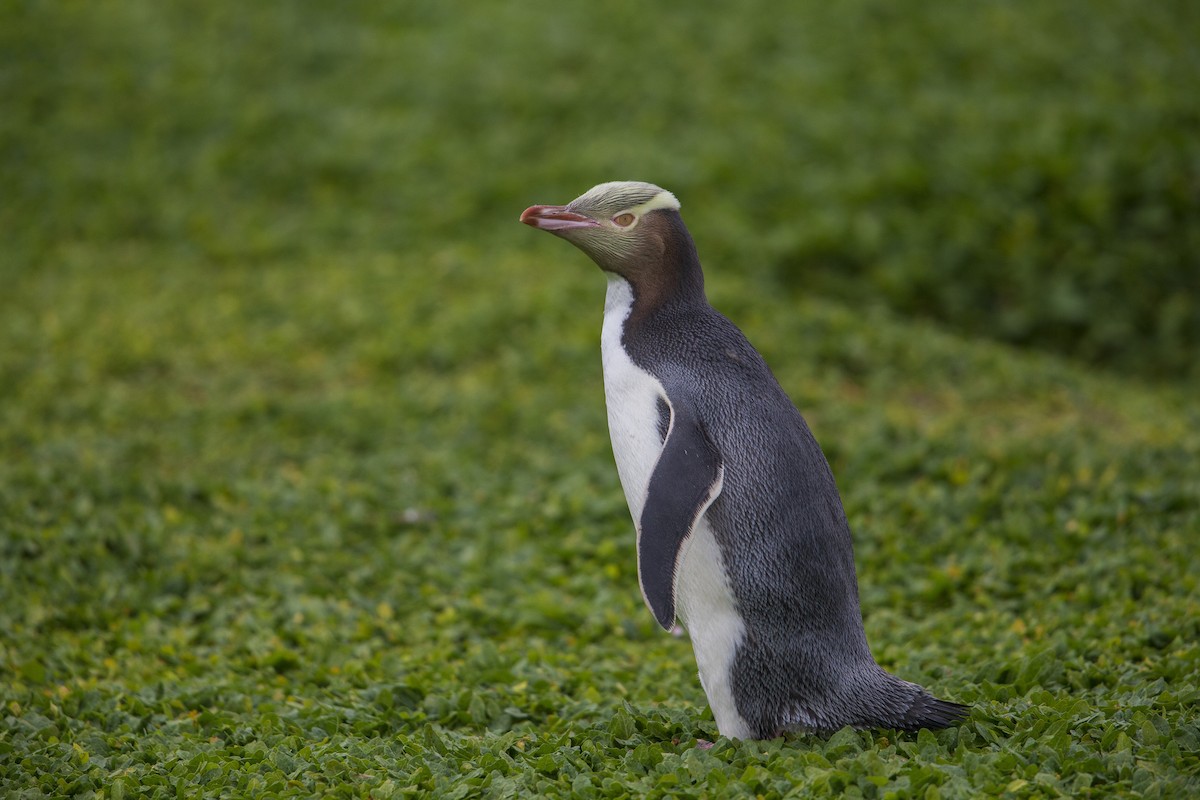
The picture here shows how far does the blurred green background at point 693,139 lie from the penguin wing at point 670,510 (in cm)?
611

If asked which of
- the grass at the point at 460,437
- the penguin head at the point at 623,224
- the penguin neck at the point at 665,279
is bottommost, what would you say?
the grass at the point at 460,437

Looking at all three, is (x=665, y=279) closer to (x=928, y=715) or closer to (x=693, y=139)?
(x=928, y=715)

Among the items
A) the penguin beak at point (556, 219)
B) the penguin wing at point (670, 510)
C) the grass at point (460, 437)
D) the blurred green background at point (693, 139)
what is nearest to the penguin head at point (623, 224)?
the penguin beak at point (556, 219)

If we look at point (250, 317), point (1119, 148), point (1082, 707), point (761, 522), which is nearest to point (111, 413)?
point (250, 317)

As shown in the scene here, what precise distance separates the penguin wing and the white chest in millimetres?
95

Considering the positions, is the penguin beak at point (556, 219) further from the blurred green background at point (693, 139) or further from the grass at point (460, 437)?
the blurred green background at point (693, 139)

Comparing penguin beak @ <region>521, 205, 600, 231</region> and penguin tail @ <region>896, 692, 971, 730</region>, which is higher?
penguin beak @ <region>521, 205, 600, 231</region>

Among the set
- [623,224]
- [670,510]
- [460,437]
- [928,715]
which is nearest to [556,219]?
[623,224]

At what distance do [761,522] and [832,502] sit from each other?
0.98 feet

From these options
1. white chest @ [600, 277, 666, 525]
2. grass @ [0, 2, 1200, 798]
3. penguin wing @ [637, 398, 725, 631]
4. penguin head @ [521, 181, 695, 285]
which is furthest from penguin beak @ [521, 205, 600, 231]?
grass @ [0, 2, 1200, 798]

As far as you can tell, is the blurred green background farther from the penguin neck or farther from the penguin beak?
the penguin beak

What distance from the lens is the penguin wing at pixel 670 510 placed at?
326cm

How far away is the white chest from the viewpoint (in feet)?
11.4

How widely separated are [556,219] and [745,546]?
1.15 metres
